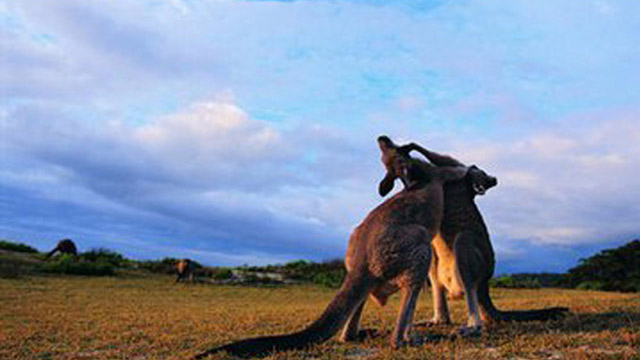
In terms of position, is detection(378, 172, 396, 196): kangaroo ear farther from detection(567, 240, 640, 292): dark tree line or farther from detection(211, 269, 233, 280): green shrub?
detection(567, 240, 640, 292): dark tree line

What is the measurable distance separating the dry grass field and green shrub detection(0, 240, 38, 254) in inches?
494

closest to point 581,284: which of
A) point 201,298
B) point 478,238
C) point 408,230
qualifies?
point 201,298

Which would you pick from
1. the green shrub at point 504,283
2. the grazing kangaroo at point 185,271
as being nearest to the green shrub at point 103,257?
the grazing kangaroo at point 185,271

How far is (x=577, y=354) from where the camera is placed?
5543mm

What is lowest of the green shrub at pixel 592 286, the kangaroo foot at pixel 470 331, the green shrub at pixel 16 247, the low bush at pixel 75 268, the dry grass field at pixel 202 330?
the dry grass field at pixel 202 330

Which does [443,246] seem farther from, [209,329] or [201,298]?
[201,298]

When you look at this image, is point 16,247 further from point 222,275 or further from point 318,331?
point 318,331

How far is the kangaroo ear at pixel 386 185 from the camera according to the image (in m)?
7.67

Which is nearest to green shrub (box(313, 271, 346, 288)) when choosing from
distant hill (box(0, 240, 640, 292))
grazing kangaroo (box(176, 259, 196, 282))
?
distant hill (box(0, 240, 640, 292))

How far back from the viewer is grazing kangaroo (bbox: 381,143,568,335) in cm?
729

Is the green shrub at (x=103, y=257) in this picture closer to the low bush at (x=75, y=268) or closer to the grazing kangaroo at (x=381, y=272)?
the low bush at (x=75, y=268)

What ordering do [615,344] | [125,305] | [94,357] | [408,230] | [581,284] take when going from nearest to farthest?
[615,344] → [408,230] → [94,357] → [125,305] → [581,284]

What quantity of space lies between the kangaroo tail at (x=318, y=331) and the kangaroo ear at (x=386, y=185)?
174 cm

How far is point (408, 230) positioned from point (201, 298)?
11917 millimetres
